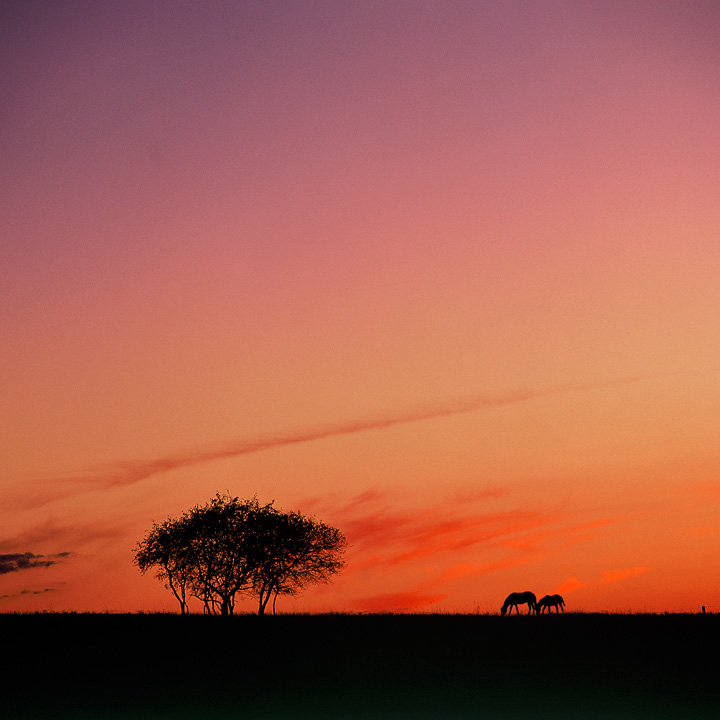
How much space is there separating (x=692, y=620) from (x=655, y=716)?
25724mm

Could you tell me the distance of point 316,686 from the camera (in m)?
27.3

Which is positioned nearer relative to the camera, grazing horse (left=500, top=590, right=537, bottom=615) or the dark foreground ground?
the dark foreground ground

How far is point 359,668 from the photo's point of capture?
102 ft

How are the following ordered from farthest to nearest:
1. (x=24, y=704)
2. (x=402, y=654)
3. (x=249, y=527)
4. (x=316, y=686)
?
(x=249, y=527), (x=402, y=654), (x=316, y=686), (x=24, y=704)

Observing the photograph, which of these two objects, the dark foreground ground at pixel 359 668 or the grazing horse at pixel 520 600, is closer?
the dark foreground ground at pixel 359 668

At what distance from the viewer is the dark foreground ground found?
23922 millimetres

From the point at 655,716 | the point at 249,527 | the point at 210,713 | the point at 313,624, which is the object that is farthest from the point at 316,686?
the point at 249,527

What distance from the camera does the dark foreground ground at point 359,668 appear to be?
78.5ft

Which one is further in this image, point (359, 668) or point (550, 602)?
point (550, 602)

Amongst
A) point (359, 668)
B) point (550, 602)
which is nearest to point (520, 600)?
point (550, 602)

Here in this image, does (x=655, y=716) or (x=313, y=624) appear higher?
(x=313, y=624)

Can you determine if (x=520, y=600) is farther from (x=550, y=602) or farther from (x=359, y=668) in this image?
(x=359, y=668)

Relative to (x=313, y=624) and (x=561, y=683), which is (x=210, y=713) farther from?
(x=313, y=624)

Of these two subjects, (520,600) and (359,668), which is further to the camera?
(520,600)
